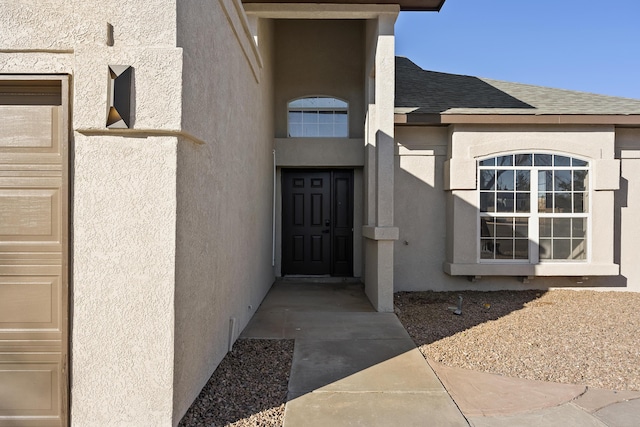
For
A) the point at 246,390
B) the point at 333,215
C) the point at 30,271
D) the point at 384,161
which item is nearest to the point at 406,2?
the point at 384,161

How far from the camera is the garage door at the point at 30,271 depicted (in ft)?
9.31

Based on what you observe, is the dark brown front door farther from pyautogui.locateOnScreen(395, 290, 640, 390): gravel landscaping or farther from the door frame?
pyautogui.locateOnScreen(395, 290, 640, 390): gravel landscaping

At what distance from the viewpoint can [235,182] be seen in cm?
473

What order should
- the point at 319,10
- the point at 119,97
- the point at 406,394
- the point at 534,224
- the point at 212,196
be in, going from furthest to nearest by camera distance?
1. the point at 534,224
2. the point at 319,10
3. the point at 212,196
4. the point at 406,394
5. the point at 119,97

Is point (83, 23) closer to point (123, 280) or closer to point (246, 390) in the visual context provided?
point (123, 280)

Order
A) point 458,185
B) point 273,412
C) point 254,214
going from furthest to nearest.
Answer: point 458,185, point 254,214, point 273,412

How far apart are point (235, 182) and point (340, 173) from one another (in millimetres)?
4809

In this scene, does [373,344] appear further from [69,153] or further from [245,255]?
[69,153]

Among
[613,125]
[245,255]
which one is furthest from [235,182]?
[613,125]

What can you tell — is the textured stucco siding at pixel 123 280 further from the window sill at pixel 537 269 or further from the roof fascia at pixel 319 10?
the window sill at pixel 537 269

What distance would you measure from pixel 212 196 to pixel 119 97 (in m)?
1.22

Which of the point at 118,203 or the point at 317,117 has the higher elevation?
the point at 317,117

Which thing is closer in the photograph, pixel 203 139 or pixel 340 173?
pixel 203 139

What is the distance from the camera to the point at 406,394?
11.4 ft
